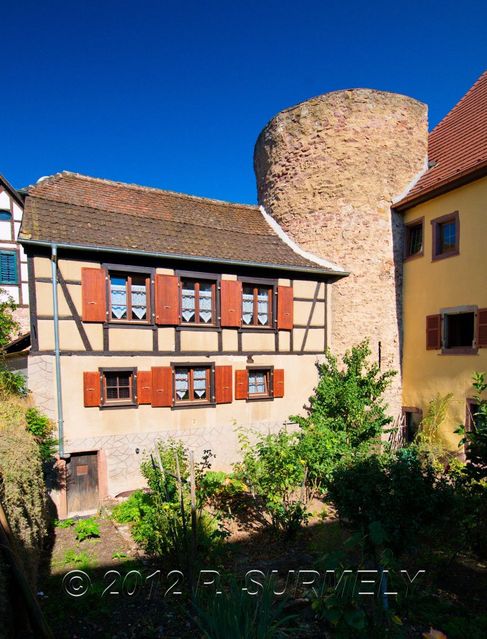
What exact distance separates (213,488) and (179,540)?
2166 millimetres

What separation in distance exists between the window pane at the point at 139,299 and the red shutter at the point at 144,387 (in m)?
1.31

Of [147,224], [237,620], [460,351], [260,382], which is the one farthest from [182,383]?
[460,351]

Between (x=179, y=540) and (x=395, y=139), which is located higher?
(x=395, y=139)

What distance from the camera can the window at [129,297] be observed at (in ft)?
27.0

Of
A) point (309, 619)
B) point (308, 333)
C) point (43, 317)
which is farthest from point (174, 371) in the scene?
point (309, 619)

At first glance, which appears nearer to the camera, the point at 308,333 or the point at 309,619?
the point at 309,619

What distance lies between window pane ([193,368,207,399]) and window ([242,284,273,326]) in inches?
65.2

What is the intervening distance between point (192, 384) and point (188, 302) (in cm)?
202

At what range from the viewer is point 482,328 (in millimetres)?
9258

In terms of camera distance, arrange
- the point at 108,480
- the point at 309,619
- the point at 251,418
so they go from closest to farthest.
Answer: the point at 309,619 < the point at 108,480 < the point at 251,418

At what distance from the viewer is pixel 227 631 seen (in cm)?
285

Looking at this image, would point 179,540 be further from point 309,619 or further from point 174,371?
point 174,371

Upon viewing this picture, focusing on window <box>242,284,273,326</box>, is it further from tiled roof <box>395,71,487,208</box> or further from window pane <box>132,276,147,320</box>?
tiled roof <box>395,71,487,208</box>

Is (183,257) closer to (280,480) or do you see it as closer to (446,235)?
(280,480)
